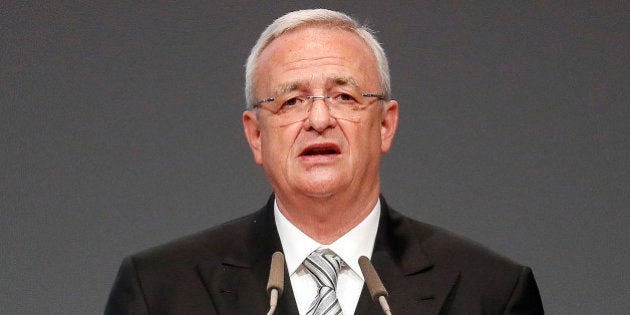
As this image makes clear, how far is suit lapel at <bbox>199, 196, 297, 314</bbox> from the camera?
259cm

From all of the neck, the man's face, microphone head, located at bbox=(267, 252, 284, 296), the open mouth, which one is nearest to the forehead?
the man's face

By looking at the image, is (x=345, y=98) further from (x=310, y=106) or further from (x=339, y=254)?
(x=339, y=254)

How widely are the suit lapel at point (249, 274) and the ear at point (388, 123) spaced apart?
344 mm

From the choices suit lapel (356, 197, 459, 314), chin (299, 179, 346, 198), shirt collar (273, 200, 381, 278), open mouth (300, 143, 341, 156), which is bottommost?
suit lapel (356, 197, 459, 314)

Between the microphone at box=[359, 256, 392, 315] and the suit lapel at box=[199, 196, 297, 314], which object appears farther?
the suit lapel at box=[199, 196, 297, 314]

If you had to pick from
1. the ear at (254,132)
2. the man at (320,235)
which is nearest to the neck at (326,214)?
the man at (320,235)

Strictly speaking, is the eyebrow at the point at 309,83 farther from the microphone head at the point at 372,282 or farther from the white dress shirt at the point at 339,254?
the microphone head at the point at 372,282

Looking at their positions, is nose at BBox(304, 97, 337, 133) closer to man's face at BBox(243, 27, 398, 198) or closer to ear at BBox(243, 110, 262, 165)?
man's face at BBox(243, 27, 398, 198)

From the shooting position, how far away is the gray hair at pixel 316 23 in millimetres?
2746

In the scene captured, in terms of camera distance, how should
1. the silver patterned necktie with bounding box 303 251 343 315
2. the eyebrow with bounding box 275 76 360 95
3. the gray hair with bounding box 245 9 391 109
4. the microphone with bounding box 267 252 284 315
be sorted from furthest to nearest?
the gray hair with bounding box 245 9 391 109
the eyebrow with bounding box 275 76 360 95
the silver patterned necktie with bounding box 303 251 343 315
the microphone with bounding box 267 252 284 315

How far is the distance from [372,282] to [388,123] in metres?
0.66

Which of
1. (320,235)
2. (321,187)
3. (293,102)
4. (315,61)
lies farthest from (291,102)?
(320,235)

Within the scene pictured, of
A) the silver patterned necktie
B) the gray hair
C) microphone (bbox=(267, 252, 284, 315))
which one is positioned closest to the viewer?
microphone (bbox=(267, 252, 284, 315))

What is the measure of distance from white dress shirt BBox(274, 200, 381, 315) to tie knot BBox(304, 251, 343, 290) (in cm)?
1
